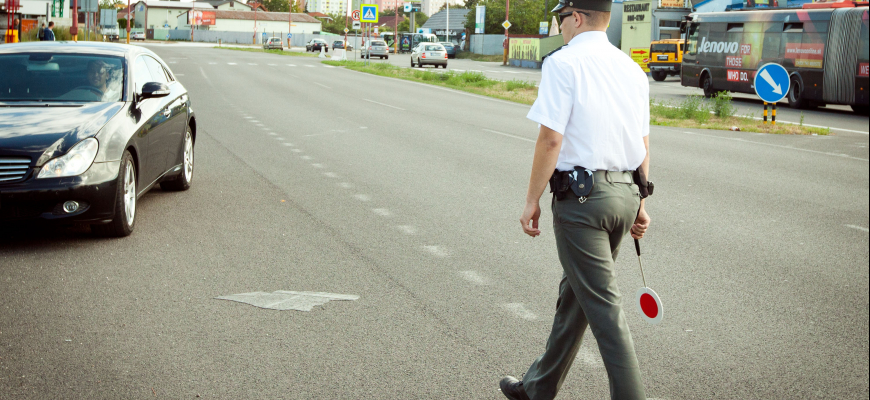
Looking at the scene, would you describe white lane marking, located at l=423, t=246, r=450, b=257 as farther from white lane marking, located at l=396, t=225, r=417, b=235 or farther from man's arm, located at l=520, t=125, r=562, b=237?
man's arm, located at l=520, t=125, r=562, b=237

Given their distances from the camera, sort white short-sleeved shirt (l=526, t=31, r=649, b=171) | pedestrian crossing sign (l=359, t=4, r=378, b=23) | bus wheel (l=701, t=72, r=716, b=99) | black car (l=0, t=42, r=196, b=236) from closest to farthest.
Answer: white short-sleeved shirt (l=526, t=31, r=649, b=171) < black car (l=0, t=42, r=196, b=236) < bus wheel (l=701, t=72, r=716, b=99) < pedestrian crossing sign (l=359, t=4, r=378, b=23)

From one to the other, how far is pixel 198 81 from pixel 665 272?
25286 mm

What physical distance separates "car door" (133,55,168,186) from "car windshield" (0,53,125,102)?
0.21 metres

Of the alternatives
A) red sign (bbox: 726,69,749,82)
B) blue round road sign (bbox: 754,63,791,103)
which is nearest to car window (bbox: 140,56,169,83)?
blue round road sign (bbox: 754,63,791,103)

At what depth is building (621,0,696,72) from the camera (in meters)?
49.2

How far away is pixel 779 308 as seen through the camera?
5.10 metres

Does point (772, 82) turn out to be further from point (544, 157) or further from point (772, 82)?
point (544, 157)

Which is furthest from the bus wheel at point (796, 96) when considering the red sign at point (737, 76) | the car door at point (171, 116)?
the car door at point (171, 116)

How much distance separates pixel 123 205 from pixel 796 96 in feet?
76.1

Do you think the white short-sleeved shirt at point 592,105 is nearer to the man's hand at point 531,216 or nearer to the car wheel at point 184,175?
the man's hand at point 531,216

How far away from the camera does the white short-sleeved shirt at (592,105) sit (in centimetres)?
302

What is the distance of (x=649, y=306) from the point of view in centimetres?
338

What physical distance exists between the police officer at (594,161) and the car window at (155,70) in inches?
241

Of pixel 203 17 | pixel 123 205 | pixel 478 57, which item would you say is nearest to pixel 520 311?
pixel 123 205
